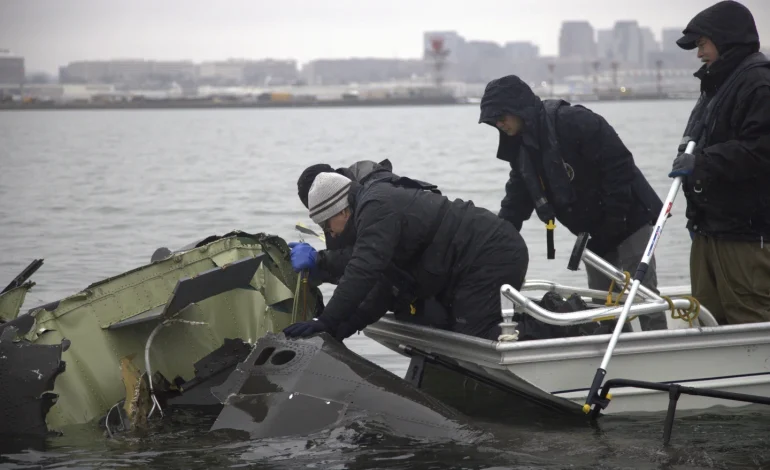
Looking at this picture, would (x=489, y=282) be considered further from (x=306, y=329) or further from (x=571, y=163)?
(x=571, y=163)

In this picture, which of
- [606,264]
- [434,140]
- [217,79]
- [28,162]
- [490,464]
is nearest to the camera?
[490,464]

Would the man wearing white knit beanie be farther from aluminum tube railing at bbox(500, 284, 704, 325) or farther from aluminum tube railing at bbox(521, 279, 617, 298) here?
aluminum tube railing at bbox(521, 279, 617, 298)

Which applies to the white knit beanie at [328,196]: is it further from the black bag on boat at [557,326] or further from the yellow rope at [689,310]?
the yellow rope at [689,310]

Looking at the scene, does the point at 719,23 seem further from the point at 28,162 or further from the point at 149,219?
the point at 28,162

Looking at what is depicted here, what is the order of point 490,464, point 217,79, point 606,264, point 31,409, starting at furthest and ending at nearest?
point 217,79
point 606,264
point 31,409
point 490,464

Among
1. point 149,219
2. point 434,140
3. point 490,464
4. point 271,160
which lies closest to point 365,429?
point 490,464

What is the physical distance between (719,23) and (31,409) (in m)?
4.95

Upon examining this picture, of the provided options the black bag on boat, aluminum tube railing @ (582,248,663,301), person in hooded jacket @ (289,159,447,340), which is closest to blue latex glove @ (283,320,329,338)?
person in hooded jacket @ (289,159,447,340)

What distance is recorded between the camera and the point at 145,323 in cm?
791

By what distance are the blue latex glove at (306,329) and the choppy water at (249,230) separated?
0.65 metres

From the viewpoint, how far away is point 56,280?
49.8 ft

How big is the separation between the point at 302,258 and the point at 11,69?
160 meters

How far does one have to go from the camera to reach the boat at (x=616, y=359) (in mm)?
7195

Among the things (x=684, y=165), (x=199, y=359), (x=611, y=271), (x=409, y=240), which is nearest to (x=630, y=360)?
(x=611, y=271)
